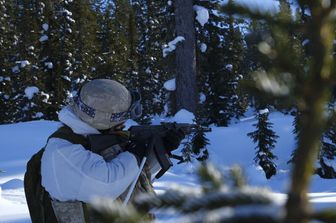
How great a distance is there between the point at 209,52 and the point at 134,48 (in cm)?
1106

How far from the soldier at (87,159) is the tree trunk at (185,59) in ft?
29.7

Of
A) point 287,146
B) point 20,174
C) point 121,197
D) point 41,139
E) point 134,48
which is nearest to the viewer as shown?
point 121,197

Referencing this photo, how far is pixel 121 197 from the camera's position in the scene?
270 centimetres

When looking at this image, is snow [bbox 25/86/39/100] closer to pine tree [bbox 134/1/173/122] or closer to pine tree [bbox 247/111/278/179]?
pine tree [bbox 134/1/173/122]

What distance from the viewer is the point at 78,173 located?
2500 mm

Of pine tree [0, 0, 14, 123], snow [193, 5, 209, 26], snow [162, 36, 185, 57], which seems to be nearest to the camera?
snow [162, 36, 185, 57]

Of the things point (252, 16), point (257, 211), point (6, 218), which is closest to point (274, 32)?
point (252, 16)

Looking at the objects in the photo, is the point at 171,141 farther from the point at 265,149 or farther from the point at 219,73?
the point at 219,73

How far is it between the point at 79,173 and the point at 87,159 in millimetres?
84

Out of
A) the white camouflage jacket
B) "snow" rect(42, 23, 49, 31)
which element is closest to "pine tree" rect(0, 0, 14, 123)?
"snow" rect(42, 23, 49, 31)

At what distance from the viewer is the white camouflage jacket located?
2.51 m

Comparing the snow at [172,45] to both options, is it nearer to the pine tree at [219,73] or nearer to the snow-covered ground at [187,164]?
the snow-covered ground at [187,164]

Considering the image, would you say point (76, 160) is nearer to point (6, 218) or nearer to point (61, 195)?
point (61, 195)

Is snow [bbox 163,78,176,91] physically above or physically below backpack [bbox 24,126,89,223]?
above
